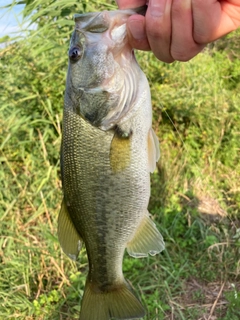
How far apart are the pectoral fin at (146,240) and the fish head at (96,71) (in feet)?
1.61

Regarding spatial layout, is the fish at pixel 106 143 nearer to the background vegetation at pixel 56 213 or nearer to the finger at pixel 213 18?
the finger at pixel 213 18

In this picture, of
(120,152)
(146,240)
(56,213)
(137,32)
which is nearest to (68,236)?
(146,240)

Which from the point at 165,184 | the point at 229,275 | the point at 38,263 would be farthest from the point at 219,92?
the point at 38,263

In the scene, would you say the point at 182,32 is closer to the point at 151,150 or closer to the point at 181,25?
the point at 181,25

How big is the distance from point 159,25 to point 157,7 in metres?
0.06

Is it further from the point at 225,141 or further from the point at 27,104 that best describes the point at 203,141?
the point at 27,104

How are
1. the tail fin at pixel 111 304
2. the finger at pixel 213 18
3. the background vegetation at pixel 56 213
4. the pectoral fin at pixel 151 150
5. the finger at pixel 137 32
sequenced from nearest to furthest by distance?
the finger at pixel 213 18 → the finger at pixel 137 32 → the pectoral fin at pixel 151 150 → the tail fin at pixel 111 304 → the background vegetation at pixel 56 213

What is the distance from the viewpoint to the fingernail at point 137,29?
1.42 metres

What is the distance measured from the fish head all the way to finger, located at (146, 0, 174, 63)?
142 mm

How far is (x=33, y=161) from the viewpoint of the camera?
3.57 meters

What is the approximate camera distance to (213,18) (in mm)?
1326

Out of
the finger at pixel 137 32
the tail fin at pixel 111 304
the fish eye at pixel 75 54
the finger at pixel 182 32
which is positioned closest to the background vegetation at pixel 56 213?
the tail fin at pixel 111 304

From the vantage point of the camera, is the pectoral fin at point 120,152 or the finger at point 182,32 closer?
the finger at point 182,32

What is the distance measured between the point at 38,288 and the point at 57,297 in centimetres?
19
